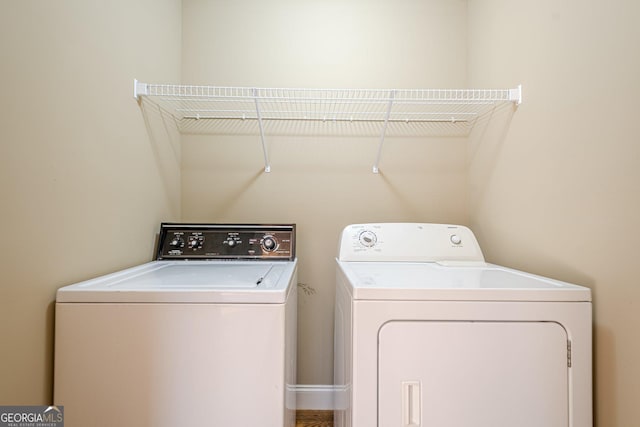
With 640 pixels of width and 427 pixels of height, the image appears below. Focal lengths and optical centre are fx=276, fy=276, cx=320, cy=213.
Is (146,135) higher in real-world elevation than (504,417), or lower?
higher

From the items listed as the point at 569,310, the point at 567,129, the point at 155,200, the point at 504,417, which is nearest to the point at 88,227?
the point at 155,200

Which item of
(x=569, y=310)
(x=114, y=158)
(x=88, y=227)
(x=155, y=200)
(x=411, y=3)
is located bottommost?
(x=569, y=310)

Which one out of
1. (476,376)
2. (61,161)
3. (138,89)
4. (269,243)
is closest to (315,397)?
(269,243)

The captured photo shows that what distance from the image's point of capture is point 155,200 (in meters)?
1.48

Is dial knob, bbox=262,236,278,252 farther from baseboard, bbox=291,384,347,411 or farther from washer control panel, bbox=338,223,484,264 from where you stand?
baseboard, bbox=291,384,347,411

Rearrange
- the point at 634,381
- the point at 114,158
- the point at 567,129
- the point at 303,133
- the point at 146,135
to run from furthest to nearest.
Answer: the point at 303,133
the point at 146,135
the point at 114,158
the point at 567,129
the point at 634,381

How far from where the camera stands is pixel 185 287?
852mm

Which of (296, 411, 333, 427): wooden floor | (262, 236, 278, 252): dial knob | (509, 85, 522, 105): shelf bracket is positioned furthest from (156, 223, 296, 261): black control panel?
(509, 85, 522, 105): shelf bracket

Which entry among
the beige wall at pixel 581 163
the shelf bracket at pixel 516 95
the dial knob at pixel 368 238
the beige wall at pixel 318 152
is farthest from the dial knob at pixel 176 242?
the shelf bracket at pixel 516 95

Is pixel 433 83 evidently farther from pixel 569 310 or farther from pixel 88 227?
pixel 88 227

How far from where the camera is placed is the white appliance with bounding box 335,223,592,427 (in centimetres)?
80

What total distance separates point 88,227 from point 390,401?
1.19 meters

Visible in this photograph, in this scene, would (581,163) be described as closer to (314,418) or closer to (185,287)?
(185,287)

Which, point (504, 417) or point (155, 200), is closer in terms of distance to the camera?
point (504, 417)
